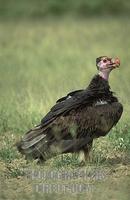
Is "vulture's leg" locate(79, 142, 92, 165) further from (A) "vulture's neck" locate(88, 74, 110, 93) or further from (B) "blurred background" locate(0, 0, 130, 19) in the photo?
(B) "blurred background" locate(0, 0, 130, 19)

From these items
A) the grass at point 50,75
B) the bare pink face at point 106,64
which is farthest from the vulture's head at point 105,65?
the grass at point 50,75

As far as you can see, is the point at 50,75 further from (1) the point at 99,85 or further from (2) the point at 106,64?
(1) the point at 99,85

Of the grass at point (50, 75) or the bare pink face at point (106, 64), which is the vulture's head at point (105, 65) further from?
the grass at point (50, 75)

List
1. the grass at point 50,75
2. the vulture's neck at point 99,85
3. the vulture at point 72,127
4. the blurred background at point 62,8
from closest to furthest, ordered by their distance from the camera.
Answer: the vulture at point 72,127
the grass at point 50,75
the vulture's neck at point 99,85
the blurred background at point 62,8

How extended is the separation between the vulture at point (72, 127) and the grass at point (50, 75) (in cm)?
18

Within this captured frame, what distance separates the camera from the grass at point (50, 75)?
977 cm

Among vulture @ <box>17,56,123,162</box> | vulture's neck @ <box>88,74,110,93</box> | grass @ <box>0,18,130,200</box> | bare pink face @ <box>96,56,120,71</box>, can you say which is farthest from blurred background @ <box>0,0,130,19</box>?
vulture @ <box>17,56,123,162</box>

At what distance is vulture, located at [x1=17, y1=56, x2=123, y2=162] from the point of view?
945cm

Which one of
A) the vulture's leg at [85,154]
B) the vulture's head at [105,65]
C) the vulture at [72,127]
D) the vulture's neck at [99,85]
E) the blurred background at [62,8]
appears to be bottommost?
the vulture's leg at [85,154]

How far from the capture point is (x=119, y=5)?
2956 centimetres

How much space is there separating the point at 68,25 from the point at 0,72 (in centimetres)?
897

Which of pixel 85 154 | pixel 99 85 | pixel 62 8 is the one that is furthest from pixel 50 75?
pixel 62 8

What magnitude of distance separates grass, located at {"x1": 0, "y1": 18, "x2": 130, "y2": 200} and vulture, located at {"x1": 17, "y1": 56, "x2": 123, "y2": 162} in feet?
0.58

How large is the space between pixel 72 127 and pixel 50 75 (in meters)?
7.66
